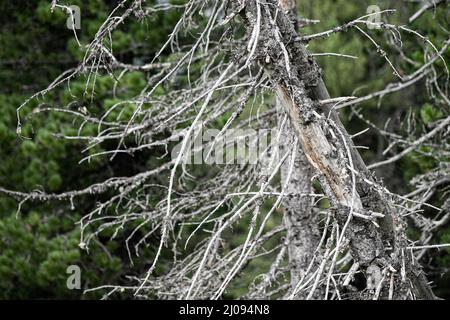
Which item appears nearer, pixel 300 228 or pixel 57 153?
pixel 300 228

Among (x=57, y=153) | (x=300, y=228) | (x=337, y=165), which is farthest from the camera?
(x=57, y=153)

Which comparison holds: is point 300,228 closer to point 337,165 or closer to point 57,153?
point 337,165

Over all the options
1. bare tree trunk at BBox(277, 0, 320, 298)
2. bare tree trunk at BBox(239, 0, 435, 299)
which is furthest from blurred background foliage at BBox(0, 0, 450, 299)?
bare tree trunk at BBox(239, 0, 435, 299)

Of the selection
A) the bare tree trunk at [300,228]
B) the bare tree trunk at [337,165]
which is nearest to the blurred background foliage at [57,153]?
the bare tree trunk at [300,228]

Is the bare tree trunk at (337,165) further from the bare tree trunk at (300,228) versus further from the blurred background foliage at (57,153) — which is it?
the blurred background foliage at (57,153)

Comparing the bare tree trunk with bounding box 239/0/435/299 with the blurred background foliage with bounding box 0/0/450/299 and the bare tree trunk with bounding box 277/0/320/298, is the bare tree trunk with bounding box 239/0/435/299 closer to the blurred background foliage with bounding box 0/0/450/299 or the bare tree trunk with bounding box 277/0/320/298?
the bare tree trunk with bounding box 277/0/320/298

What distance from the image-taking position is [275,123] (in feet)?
18.4

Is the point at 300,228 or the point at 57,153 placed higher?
the point at 57,153

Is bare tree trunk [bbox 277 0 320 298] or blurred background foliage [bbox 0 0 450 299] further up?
blurred background foliage [bbox 0 0 450 299]

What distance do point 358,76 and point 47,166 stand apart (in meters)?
4.68

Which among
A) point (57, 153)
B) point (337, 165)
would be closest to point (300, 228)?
point (337, 165)

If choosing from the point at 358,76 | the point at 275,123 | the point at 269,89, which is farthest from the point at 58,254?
the point at 358,76

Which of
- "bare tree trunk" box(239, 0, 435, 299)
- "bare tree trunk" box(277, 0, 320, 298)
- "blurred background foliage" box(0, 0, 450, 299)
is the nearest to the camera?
"bare tree trunk" box(239, 0, 435, 299)

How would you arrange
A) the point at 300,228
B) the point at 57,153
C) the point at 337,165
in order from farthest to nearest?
the point at 57,153
the point at 300,228
the point at 337,165
